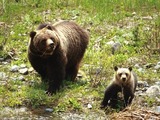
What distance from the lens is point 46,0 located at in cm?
1248

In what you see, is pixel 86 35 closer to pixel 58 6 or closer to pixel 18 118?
pixel 18 118

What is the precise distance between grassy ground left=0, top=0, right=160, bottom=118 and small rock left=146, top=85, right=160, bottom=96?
68 cm

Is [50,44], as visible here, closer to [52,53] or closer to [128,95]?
[52,53]

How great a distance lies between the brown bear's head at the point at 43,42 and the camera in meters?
7.22

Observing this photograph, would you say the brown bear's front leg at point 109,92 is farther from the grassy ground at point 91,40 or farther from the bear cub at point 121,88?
the grassy ground at point 91,40

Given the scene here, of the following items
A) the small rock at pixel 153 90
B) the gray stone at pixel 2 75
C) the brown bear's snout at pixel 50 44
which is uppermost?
the brown bear's snout at pixel 50 44

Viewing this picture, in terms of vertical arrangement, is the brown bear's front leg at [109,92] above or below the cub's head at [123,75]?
below

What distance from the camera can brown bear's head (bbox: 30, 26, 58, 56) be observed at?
23.7 feet

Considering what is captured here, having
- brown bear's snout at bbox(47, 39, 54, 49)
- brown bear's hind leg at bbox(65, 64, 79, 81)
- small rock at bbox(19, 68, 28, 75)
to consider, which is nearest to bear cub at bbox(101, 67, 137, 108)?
brown bear's snout at bbox(47, 39, 54, 49)

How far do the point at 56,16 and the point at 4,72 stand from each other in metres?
3.55

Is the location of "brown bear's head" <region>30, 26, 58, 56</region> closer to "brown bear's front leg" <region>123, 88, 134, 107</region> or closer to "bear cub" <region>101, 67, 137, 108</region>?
"bear cub" <region>101, 67, 137, 108</region>

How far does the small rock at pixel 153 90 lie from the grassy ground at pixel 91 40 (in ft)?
2.23

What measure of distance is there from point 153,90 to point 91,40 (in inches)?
114

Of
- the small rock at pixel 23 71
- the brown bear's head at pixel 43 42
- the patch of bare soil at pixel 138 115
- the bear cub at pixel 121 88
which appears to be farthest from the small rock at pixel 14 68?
the patch of bare soil at pixel 138 115
